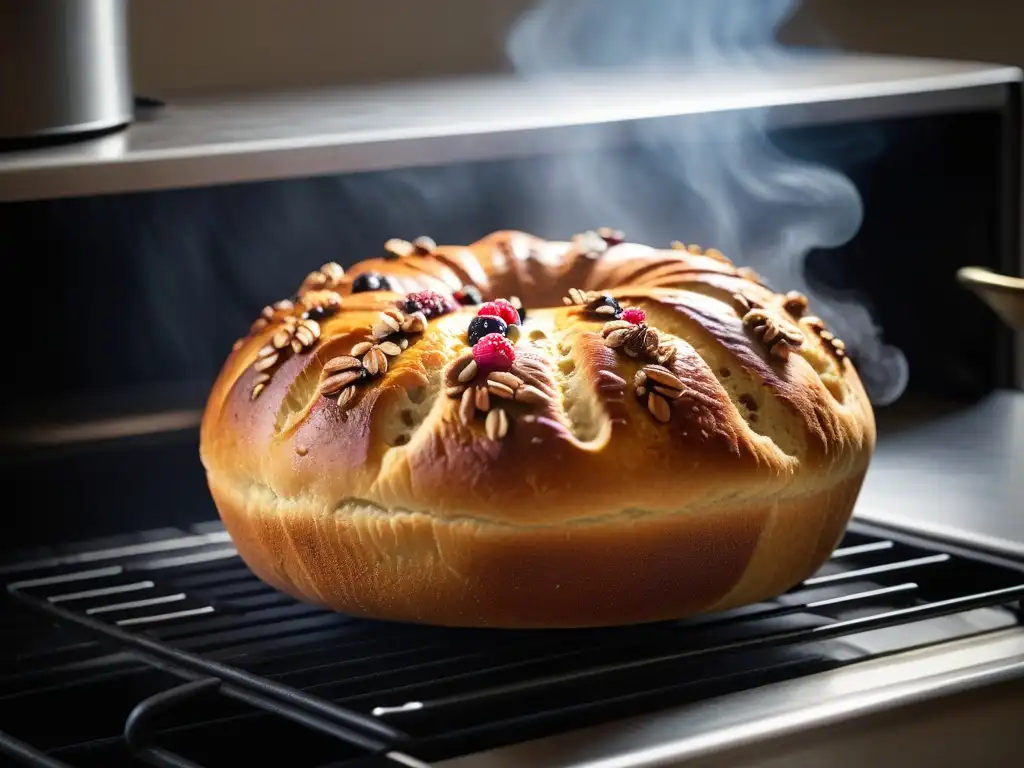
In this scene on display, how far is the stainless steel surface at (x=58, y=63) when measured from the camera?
4.06 feet

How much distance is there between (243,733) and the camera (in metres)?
1.07

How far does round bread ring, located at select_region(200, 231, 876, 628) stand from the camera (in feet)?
3.43

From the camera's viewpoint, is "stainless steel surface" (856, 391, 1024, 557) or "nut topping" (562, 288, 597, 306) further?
"stainless steel surface" (856, 391, 1024, 557)

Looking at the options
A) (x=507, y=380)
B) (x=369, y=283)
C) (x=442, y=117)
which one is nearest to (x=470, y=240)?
(x=442, y=117)

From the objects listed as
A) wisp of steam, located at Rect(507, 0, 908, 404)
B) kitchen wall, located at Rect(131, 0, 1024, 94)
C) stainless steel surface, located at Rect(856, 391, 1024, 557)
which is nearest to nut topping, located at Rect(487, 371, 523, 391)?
stainless steel surface, located at Rect(856, 391, 1024, 557)

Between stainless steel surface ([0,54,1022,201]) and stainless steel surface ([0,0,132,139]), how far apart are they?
0.09 ft

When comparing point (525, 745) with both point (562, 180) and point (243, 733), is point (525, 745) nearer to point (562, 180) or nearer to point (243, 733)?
point (243, 733)

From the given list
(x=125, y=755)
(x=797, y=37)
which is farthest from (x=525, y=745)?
(x=797, y=37)

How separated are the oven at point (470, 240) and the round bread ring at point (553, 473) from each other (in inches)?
2.0

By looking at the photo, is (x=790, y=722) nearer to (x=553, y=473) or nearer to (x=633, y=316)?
(x=553, y=473)


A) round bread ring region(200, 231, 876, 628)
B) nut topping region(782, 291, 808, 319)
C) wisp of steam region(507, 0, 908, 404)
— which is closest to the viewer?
round bread ring region(200, 231, 876, 628)

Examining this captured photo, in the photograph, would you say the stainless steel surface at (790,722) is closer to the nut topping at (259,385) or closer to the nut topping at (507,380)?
the nut topping at (507,380)

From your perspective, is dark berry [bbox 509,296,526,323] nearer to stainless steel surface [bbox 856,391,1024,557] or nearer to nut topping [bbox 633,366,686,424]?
nut topping [bbox 633,366,686,424]

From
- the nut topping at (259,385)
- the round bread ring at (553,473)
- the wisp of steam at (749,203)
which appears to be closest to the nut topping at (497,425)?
the round bread ring at (553,473)
